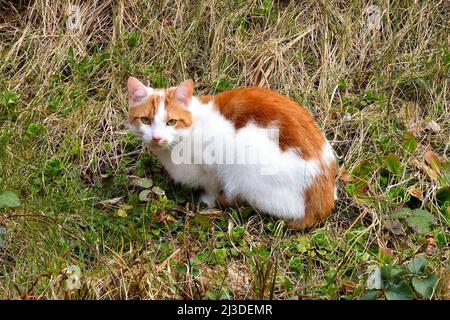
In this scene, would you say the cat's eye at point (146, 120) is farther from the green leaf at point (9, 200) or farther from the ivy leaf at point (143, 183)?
the green leaf at point (9, 200)

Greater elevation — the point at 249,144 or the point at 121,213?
the point at 249,144

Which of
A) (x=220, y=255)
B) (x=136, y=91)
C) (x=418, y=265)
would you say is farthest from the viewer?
(x=136, y=91)

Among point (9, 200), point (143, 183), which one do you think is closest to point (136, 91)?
point (143, 183)

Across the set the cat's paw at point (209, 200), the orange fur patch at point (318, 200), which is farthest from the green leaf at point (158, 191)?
the orange fur patch at point (318, 200)

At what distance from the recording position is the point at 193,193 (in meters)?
3.85

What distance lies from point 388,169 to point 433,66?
2.84 feet

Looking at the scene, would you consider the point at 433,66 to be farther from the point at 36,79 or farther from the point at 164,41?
the point at 36,79

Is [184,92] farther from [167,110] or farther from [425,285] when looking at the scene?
[425,285]

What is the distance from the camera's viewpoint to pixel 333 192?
3.64 metres

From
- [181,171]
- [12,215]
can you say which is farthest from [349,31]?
[12,215]

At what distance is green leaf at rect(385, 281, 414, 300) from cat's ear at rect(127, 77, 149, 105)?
5.15 ft

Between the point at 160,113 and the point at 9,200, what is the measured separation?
2.75ft

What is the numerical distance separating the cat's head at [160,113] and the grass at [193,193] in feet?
1.06

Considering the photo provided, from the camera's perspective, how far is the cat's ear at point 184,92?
3.58 meters
